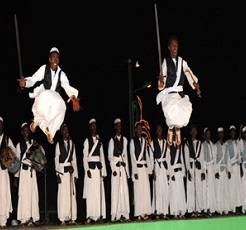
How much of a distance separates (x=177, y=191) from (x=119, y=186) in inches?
55.9

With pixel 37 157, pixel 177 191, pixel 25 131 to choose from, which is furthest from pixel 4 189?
pixel 177 191

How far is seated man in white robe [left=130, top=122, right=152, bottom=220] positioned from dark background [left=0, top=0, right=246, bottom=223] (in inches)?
150

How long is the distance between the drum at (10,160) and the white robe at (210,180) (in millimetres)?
4607

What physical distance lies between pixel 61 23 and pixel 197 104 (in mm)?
4425

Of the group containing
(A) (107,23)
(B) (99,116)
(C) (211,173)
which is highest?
(A) (107,23)

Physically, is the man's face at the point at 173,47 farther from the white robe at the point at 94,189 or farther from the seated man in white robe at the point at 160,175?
the seated man in white robe at the point at 160,175

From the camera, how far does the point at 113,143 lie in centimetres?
1300

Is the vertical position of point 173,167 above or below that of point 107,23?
below

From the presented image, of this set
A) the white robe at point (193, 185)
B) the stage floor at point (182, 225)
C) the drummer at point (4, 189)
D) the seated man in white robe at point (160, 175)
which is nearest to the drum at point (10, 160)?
the drummer at point (4, 189)

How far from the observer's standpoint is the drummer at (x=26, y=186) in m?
12.1

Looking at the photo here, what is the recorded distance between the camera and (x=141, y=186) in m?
13.5

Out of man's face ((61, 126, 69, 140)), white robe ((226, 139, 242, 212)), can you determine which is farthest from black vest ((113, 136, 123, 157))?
white robe ((226, 139, 242, 212))

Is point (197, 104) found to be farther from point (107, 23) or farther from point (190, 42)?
point (107, 23)

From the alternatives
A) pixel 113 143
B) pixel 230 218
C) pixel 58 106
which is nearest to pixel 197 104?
pixel 113 143
